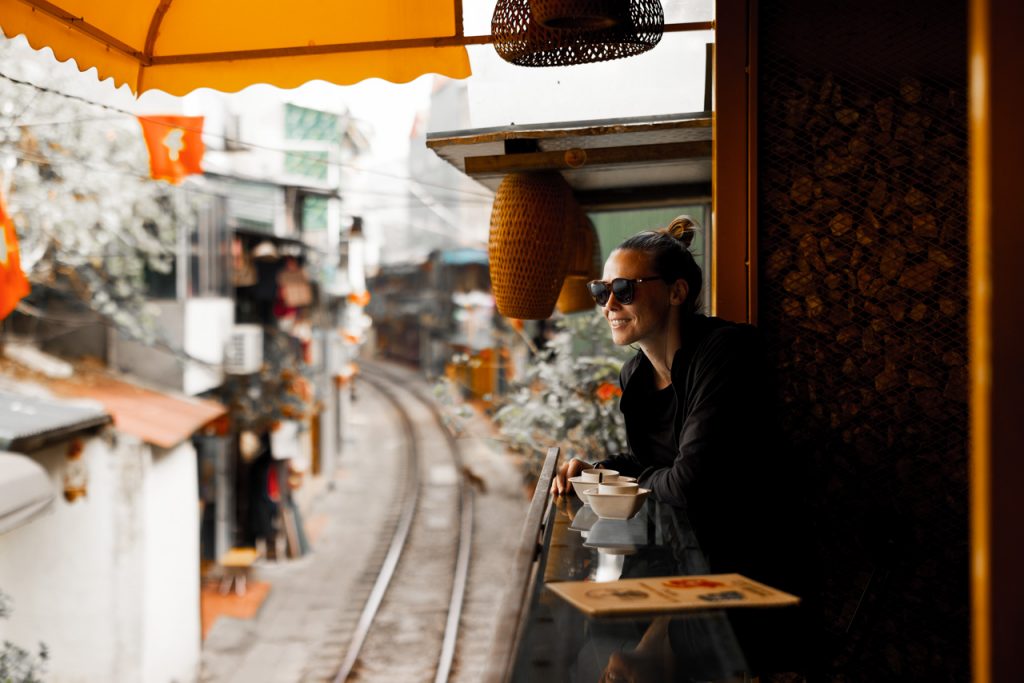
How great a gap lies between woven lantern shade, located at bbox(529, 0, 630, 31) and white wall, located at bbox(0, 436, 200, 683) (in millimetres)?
7782

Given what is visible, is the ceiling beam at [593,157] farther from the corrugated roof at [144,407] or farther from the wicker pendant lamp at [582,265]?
the corrugated roof at [144,407]

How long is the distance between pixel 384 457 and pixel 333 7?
73.2 ft

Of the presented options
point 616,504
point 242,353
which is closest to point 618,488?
point 616,504

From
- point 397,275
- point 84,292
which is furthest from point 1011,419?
point 397,275

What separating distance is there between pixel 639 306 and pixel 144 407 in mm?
10794

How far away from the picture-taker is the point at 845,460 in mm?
3332

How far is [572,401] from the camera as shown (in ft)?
20.3

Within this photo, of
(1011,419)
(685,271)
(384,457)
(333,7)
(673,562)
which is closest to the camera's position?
(1011,419)

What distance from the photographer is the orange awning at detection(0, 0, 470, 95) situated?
455 cm

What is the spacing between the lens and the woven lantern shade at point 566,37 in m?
3.31

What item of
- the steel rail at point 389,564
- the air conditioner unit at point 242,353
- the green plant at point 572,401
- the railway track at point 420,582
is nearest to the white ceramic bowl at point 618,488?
the green plant at point 572,401

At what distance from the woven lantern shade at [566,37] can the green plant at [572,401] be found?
104 inches

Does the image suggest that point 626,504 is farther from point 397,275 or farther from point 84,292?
point 397,275

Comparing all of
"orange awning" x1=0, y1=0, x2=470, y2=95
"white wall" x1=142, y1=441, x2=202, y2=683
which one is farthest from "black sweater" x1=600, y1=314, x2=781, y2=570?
"white wall" x1=142, y1=441, x2=202, y2=683
